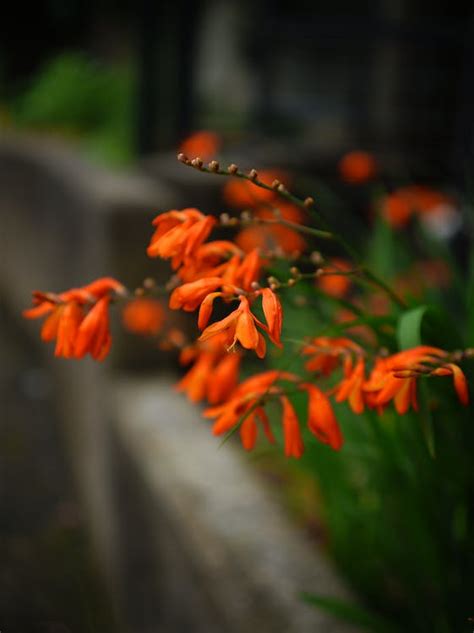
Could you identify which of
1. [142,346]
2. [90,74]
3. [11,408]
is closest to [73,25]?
[90,74]

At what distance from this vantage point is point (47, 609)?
2557 millimetres

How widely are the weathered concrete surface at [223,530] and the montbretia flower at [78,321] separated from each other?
75 cm

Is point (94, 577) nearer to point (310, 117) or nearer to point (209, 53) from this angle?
point (310, 117)

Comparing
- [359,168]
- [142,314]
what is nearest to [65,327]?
[142,314]

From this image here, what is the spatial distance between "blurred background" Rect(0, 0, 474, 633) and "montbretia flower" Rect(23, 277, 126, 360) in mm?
773

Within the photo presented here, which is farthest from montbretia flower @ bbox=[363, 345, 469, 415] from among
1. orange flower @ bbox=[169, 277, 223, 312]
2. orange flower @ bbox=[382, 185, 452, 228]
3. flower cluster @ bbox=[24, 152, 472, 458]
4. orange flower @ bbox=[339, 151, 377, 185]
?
orange flower @ bbox=[339, 151, 377, 185]

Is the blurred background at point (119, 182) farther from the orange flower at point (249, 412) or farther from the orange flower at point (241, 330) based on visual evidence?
the orange flower at point (241, 330)

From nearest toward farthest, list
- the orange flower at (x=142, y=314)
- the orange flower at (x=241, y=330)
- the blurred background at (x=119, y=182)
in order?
1. the orange flower at (x=241, y=330)
2. the orange flower at (x=142, y=314)
3. the blurred background at (x=119, y=182)

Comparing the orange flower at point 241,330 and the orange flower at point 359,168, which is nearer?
the orange flower at point 241,330

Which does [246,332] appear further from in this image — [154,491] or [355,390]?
[154,491]

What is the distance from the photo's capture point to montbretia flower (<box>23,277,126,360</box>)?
0.98m

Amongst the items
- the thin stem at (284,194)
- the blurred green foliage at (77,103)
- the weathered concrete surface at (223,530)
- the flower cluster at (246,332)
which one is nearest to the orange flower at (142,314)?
the weathered concrete surface at (223,530)

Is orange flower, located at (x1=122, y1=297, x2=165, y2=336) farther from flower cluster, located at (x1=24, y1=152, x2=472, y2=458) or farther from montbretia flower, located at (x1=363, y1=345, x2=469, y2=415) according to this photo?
montbretia flower, located at (x1=363, y1=345, x2=469, y2=415)

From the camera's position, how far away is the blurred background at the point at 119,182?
2.62 metres
